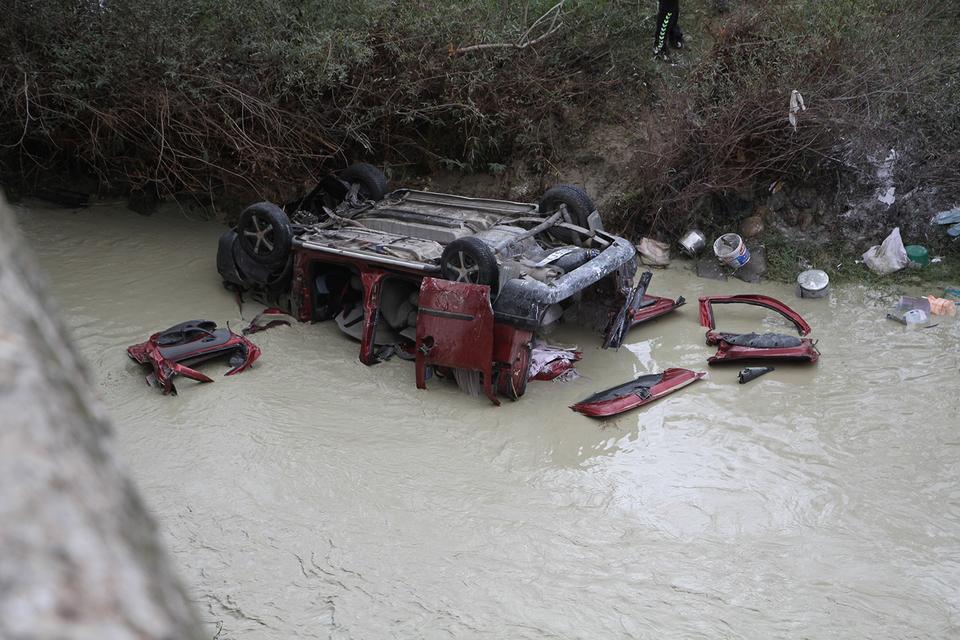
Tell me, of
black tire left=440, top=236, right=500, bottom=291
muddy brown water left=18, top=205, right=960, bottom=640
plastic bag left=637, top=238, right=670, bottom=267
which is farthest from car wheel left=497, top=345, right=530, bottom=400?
plastic bag left=637, top=238, right=670, bottom=267

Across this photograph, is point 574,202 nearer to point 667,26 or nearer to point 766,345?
point 766,345

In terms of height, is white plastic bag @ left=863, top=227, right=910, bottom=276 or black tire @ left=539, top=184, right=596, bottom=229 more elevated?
black tire @ left=539, top=184, right=596, bottom=229

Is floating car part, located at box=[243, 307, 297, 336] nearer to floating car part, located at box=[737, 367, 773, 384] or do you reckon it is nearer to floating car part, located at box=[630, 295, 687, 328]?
floating car part, located at box=[630, 295, 687, 328]

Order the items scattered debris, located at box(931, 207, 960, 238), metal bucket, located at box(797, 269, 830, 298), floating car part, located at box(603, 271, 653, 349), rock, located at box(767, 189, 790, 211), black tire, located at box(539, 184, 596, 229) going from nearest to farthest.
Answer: floating car part, located at box(603, 271, 653, 349), black tire, located at box(539, 184, 596, 229), metal bucket, located at box(797, 269, 830, 298), scattered debris, located at box(931, 207, 960, 238), rock, located at box(767, 189, 790, 211)

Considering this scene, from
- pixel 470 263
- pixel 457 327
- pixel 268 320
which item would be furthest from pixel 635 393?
pixel 268 320

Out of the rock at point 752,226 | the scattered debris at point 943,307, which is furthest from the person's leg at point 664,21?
the scattered debris at point 943,307

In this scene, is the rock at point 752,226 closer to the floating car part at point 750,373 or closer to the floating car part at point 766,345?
the floating car part at point 766,345

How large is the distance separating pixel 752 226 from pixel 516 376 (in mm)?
4573

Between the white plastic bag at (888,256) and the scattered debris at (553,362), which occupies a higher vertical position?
the white plastic bag at (888,256)

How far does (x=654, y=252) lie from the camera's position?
9.60 m

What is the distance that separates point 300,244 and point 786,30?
696cm

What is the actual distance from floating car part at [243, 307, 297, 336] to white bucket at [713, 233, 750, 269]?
15.8ft

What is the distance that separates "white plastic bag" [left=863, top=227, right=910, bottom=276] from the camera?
892cm

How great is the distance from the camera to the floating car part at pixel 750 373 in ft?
23.0
